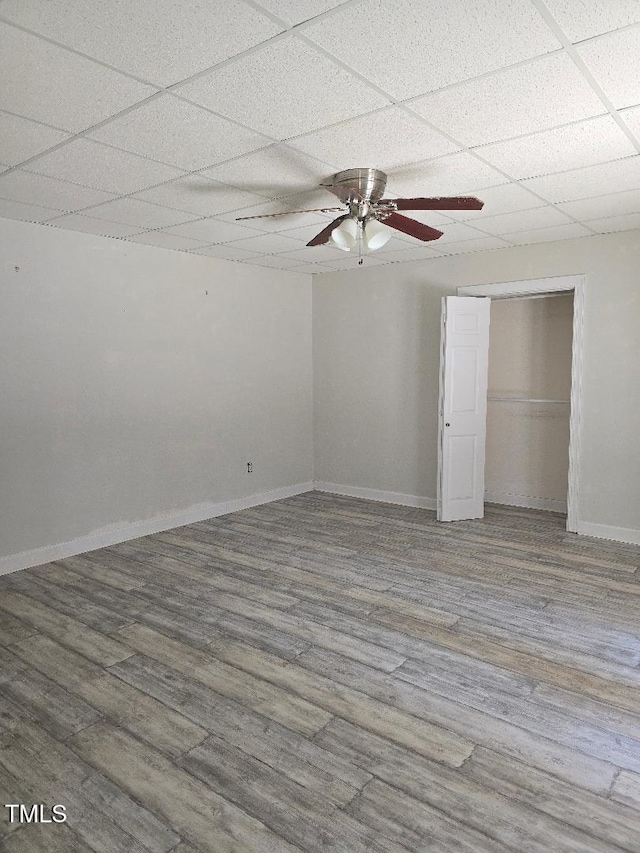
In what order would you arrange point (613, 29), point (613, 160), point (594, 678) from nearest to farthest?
1. point (613, 29)
2. point (594, 678)
3. point (613, 160)

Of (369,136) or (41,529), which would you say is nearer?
(369,136)

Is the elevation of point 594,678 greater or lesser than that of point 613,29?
lesser

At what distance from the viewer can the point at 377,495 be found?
633 centimetres

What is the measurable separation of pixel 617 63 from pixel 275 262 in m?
4.00

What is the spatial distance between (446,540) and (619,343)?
2217mm

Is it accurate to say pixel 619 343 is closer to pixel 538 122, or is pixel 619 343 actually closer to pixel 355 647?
pixel 538 122

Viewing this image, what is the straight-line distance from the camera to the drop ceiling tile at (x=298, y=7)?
5.65ft

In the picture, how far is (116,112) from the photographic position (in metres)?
2.43

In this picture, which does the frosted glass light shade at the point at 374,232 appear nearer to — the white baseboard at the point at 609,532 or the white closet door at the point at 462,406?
the white closet door at the point at 462,406

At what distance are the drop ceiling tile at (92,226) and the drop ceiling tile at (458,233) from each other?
2437mm

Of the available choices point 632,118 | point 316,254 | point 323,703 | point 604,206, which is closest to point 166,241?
point 316,254

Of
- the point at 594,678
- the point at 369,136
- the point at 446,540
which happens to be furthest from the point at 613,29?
the point at 446,540

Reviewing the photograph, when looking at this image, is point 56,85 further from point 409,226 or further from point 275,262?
Result: point 275,262

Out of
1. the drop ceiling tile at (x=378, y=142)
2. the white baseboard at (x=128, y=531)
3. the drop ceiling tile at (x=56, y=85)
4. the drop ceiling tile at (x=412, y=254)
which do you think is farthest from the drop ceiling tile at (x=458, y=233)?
the white baseboard at (x=128, y=531)
